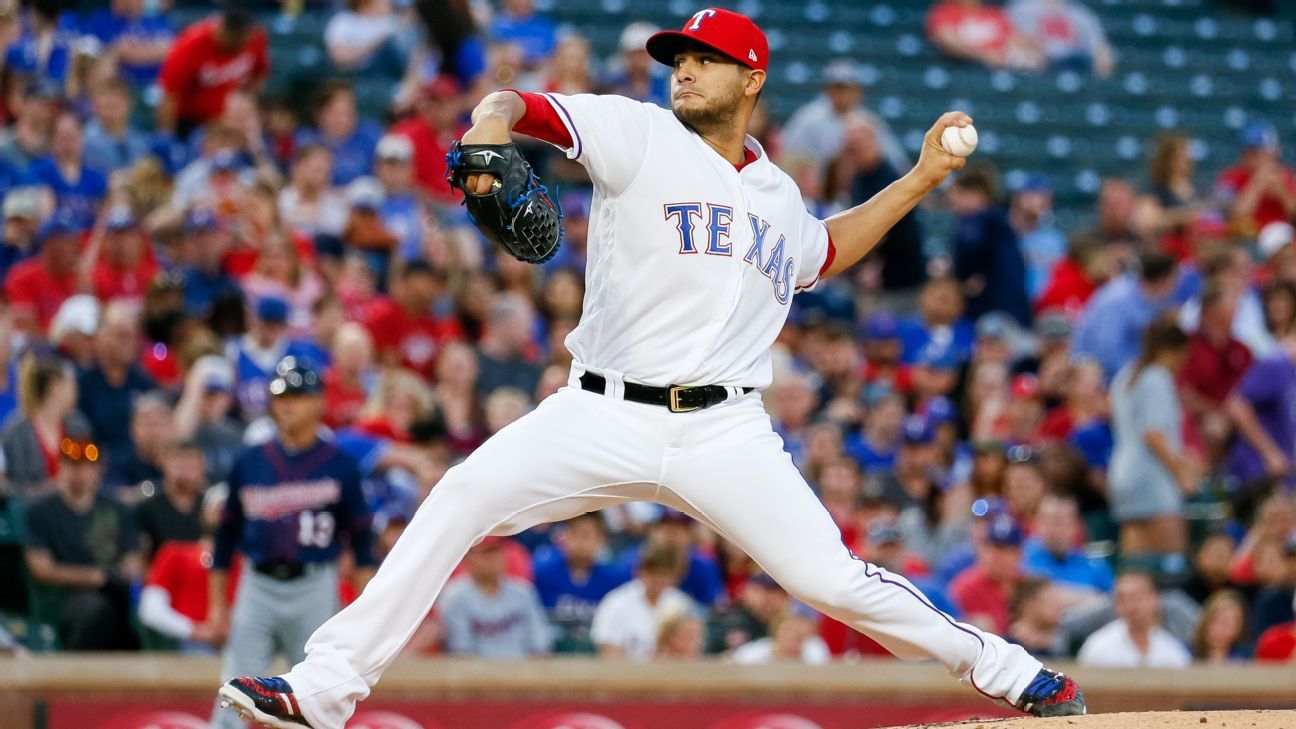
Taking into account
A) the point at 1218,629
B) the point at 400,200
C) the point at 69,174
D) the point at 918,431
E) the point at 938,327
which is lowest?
the point at 1218,629

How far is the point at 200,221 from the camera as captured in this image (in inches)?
372

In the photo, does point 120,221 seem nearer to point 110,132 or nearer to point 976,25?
point 110,132

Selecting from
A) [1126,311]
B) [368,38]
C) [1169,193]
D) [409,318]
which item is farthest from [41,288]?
[1169,193]

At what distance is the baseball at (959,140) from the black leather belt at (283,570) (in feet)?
11.0

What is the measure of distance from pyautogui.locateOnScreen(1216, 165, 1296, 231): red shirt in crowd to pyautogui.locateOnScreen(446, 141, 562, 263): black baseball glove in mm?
8476

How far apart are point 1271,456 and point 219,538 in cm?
512

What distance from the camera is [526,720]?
695cm

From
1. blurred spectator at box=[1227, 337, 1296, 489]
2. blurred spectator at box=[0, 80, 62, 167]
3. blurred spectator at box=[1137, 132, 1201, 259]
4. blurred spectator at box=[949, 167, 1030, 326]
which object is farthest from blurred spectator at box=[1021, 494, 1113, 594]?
blurred spectator at box=[0, 80, 62, 167]

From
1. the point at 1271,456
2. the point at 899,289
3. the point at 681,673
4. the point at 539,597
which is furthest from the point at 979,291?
the point at 681,673

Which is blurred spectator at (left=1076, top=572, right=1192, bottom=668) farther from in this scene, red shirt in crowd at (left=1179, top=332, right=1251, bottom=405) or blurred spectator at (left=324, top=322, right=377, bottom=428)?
blurred spectator at (left=324, top=322, right=377, bottom=428)

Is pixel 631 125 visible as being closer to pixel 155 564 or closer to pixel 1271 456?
pixel 155 564

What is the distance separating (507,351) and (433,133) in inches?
80.8

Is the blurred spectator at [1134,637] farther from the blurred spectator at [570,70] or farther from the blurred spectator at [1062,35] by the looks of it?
the blurred spectator at [1062,35]

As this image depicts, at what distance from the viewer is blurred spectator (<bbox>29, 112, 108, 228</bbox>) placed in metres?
10.0
